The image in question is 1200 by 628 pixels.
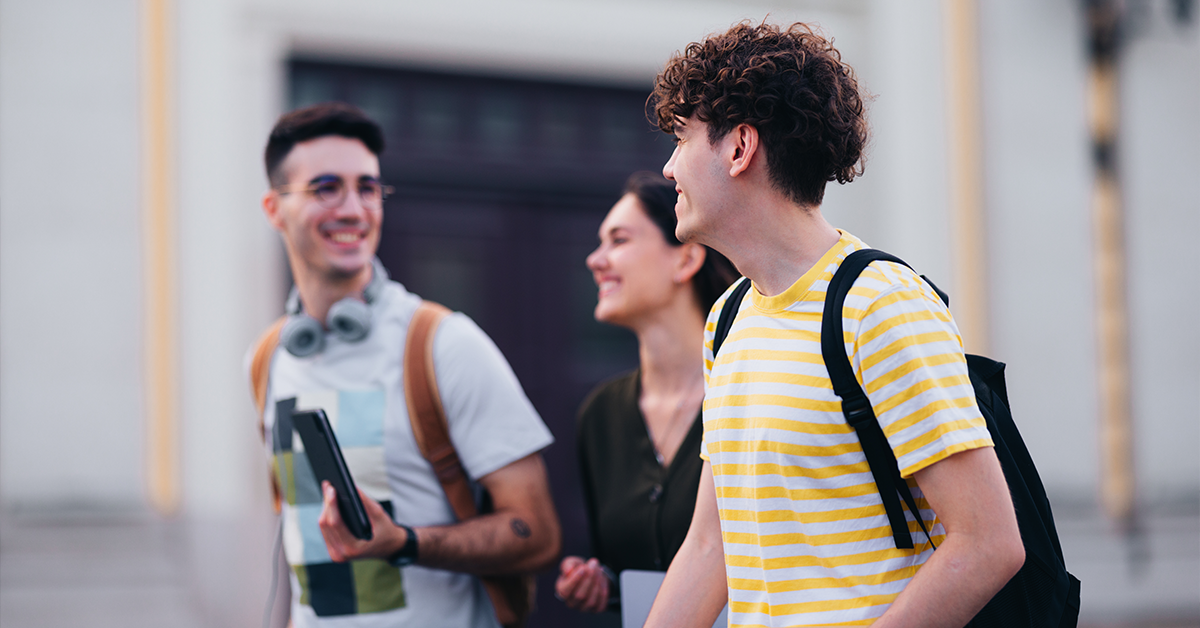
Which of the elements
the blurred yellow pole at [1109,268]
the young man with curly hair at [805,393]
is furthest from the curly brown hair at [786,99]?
the blurred yellow pole at [1109,268]

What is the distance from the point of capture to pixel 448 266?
6051 mm

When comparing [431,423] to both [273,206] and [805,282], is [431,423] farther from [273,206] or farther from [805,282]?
[805,282]

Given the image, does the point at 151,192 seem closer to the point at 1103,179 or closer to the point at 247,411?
the point at 247,411

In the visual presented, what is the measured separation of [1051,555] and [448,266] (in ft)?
16.4

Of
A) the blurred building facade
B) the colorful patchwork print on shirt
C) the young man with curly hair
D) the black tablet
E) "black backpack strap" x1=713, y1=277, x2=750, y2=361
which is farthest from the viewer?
the blurred building facade

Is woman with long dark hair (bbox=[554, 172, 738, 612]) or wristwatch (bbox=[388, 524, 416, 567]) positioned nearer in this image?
wristwatch (bbox=[388, 524, 416, 567])

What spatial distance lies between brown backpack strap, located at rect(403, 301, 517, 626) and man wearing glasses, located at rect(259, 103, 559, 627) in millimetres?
20

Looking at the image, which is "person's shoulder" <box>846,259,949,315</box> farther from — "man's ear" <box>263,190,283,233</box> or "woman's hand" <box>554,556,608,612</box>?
"man's ear" <box>263,190,283,233</box>

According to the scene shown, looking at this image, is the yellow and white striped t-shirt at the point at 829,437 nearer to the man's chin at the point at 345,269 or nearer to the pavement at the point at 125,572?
the man's chin at the point at 345,269

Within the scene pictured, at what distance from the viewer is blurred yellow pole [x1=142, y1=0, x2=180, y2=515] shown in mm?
5059

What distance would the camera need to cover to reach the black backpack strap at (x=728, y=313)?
1598mm

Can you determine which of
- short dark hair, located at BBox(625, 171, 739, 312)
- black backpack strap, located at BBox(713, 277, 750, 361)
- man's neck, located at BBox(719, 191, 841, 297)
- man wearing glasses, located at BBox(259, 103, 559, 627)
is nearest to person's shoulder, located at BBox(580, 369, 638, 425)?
short dark hair, located at BBox(625, 171, 739, 312)

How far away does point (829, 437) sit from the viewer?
1.31 meters

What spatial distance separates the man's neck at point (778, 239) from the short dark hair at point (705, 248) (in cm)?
126
